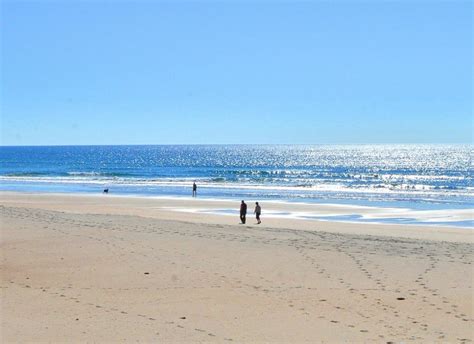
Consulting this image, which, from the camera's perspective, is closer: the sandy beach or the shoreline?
the sandy beach

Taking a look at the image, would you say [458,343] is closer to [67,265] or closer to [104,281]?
[104,281]

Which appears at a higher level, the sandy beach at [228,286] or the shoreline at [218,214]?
the sandy beach at [228,286]

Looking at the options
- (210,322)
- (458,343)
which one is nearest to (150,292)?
(210,322)

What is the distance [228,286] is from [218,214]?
19.8 meters

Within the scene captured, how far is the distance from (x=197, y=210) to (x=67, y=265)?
800 inches

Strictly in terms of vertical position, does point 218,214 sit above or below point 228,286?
below

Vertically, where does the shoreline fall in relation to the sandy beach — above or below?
below

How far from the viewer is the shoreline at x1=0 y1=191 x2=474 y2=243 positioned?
77.7ft

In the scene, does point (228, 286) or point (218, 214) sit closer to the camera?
point (228, 286)

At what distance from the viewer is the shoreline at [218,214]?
2369 cm

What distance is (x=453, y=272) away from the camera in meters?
13.5

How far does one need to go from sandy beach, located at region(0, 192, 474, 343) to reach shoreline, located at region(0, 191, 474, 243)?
2722mm

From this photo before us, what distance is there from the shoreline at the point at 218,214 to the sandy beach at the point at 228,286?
2.72 meters

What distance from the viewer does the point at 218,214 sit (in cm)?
3162
